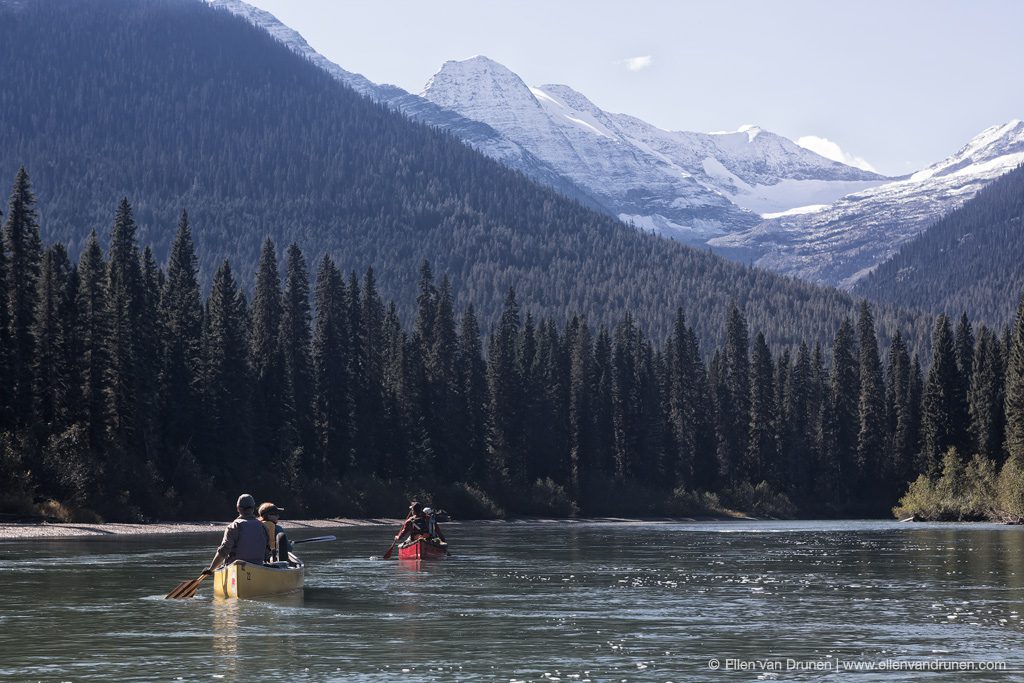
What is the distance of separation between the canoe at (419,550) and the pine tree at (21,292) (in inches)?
1436

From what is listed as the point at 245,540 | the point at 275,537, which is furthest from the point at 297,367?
the point at 245,540

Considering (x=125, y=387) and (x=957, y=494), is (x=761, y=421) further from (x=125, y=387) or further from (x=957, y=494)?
(x=125, y=387)

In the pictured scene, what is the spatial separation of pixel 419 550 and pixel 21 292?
141 feet

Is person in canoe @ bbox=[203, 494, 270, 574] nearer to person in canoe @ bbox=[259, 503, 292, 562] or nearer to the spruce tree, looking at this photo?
person in canoe @ bbox=[259, 503, 292, 562]

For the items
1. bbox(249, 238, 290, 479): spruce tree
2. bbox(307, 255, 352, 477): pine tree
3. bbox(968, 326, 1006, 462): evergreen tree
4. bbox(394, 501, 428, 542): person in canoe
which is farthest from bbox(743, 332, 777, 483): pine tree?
bbox(394, 501, 428, 542): person in canoe

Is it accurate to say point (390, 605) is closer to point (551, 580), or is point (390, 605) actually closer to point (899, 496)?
point (551, 580)

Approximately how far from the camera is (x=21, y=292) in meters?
91.8

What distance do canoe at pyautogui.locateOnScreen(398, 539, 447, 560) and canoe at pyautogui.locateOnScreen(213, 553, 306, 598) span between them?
17647 millimetres

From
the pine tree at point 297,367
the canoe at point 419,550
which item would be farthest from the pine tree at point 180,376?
the canoe at point 419,550

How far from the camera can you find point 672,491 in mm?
162125

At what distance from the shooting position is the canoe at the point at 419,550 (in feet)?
195

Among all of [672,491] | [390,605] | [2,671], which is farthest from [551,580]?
[672,491]

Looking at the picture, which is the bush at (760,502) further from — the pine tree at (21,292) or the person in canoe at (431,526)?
the person in canoe at (431,526)

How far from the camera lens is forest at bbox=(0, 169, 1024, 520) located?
92750 mm
